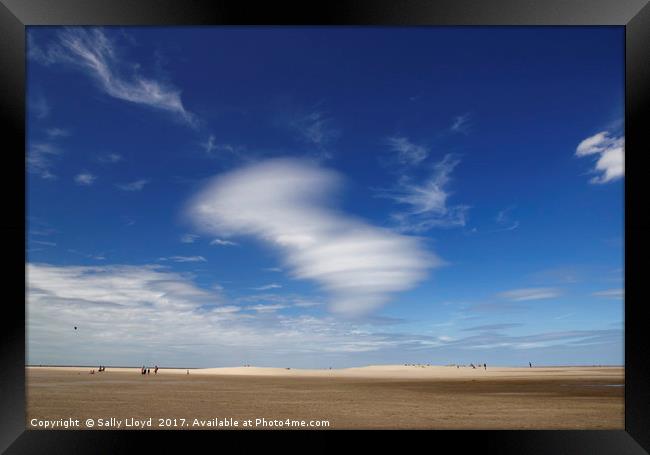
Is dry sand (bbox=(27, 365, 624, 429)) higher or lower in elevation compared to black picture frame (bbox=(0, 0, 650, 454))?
lower

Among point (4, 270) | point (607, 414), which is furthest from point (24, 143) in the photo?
point (607, 414)

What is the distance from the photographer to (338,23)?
3240 millimetres

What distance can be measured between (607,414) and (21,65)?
729 cm

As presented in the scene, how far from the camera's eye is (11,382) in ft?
10.0

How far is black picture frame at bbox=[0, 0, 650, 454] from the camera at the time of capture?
3066 millimetres

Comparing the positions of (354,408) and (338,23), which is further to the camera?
(354,408)

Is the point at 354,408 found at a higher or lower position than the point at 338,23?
lower

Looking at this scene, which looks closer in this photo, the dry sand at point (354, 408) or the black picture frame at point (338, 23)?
the black picture frame at point (338, 23)

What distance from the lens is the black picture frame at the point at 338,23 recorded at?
3066 millimetres

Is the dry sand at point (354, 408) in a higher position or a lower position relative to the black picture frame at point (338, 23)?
lower

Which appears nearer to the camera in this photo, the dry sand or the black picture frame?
the black picture frame

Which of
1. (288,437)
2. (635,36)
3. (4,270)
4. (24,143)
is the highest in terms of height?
(635,36)

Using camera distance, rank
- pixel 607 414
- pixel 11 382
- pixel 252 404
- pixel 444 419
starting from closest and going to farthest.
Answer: pixel 11 382 < pixel 444 419 < pixel 607 414 < pixel 252 404

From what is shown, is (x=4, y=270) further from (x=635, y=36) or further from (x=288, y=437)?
(x=635, y=36)
